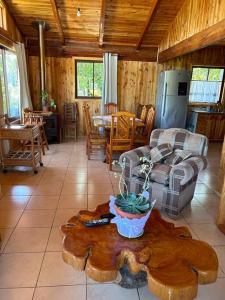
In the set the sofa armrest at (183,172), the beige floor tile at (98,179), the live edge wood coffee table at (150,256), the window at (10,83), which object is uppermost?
the window at (10,83)

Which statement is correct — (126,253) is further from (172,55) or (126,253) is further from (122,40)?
(122,40)

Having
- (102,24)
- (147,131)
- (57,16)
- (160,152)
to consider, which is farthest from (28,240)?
(102,24)

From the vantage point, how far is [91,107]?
6.37 m

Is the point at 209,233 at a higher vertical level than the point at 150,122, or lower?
lower

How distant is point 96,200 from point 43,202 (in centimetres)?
67

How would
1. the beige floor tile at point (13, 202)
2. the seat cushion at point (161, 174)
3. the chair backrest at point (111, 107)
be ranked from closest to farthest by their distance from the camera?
the seat cushion at point (161, 174) → the beige floor tile at point (13, 202) → the chair backrest at point (111, 107)

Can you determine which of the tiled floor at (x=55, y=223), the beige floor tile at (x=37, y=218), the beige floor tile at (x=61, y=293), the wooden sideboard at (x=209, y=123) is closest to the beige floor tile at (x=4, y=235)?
the tiled floor at (x=55, y=223)

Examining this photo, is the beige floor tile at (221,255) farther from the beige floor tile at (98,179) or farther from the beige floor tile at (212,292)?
the beige floor tile at (98,179)

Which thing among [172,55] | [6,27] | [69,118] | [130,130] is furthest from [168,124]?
[6,27]

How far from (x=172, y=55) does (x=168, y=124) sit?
5.46 feet

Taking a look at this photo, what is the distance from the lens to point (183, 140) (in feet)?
9.73

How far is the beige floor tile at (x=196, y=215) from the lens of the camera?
263 cm

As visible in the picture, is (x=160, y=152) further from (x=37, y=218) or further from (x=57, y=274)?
(x=57, y=274)

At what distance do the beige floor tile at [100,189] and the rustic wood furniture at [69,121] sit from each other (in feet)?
10.2
